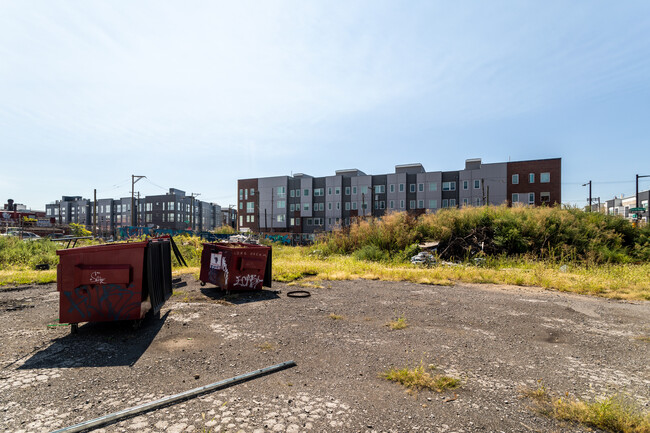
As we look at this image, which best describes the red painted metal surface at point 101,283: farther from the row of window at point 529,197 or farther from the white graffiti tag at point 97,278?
the row of window at point 529,197

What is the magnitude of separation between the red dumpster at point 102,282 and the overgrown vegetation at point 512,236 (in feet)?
40.0

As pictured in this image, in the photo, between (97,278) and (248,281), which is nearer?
Result: (97,278)

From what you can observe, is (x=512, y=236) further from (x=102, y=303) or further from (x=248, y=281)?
(x=102, y=303)

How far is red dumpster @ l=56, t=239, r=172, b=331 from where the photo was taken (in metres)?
5.21

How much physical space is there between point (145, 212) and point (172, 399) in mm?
101051

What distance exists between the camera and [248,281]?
8.74m

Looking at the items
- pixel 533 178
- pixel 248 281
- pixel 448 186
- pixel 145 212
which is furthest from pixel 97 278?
pixel 145 212

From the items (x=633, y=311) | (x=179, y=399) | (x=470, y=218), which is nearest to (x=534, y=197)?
(x=470, y=218)

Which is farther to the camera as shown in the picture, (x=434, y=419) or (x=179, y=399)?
(x=179, y=399)

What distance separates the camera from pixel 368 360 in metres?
4.34

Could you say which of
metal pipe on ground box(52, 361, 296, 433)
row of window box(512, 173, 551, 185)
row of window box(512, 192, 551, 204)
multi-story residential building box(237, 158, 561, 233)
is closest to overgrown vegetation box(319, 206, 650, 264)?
metal pipe on ground box(52, 361, 296, 433)

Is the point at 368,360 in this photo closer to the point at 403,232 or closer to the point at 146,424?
the point at 146,424

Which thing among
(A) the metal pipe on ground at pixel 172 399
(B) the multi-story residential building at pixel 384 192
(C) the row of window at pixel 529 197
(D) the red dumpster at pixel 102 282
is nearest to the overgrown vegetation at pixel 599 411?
(A) the metal pipe on ground at pixel 172 399

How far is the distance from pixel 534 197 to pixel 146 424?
5894cm
